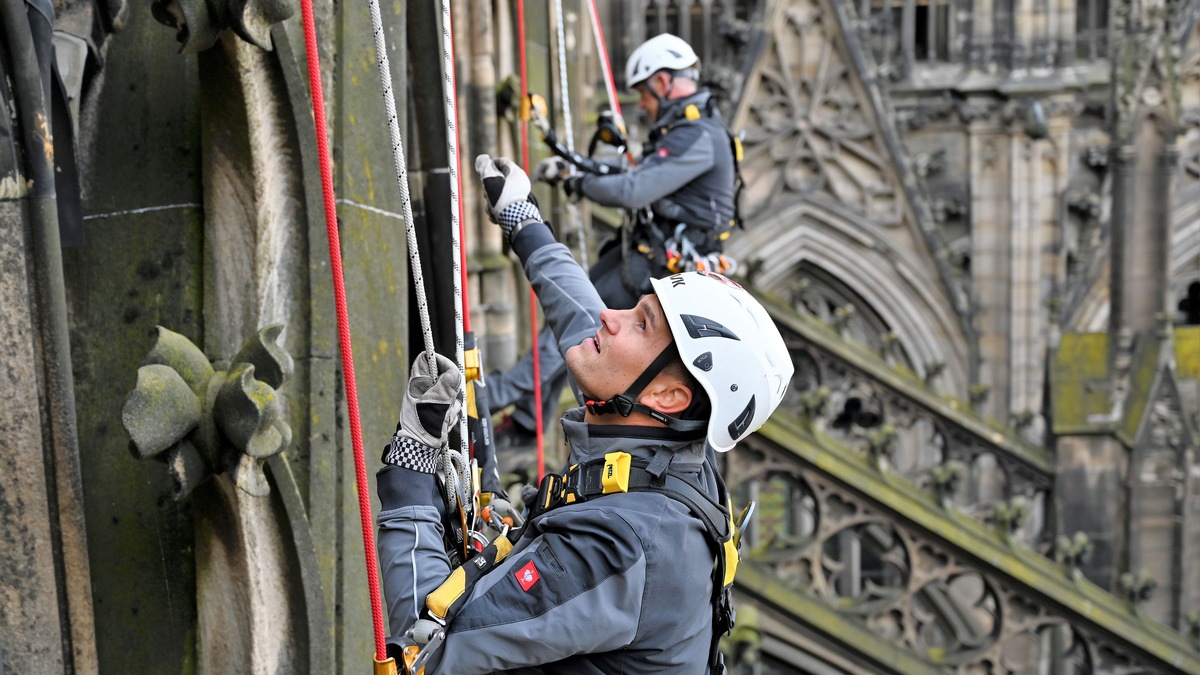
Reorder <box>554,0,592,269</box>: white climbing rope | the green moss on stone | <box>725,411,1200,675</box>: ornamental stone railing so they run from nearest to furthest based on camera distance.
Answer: <box>554,0,592,269</box>: white climbing rope < <box>725,411,1200,675</box>: ornamental stone railing < the green moss on stone

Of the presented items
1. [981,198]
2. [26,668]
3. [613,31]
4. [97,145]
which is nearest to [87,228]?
[97,145]

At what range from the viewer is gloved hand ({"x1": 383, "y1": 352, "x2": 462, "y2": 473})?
2.64 m

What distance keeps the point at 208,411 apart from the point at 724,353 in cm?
86

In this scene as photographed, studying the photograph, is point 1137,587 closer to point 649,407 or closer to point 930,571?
point 930,571

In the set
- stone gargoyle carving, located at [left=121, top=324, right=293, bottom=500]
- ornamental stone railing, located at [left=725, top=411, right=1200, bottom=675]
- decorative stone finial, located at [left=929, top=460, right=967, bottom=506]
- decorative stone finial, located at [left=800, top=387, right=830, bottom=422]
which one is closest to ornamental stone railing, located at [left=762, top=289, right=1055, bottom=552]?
decorative stone finial, located at [left=929, top=460, right=967, bottom=506]

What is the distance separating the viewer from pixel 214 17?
286cm

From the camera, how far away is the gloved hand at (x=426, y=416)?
2639mm

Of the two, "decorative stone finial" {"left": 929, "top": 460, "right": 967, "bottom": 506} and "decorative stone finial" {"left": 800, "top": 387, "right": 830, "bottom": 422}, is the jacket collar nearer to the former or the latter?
"decorative stone finial" {"left": 800, "top": 387, "right": 830, "bottom": 422}

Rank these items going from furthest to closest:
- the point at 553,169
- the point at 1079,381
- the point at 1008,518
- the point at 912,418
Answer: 1. the point at 912,418
2. the point at 1079,381
3. the point at 1008,518
4. the point at 553,169

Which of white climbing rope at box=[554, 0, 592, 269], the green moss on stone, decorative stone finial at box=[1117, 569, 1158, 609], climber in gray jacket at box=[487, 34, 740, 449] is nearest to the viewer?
white climbing rope at box=[554, 0, 592, 269]

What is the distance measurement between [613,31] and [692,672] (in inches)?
495

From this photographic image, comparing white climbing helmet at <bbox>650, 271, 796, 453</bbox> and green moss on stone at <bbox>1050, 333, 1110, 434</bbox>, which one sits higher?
white climbing helmet at <bbox>650, 271, 796, 453</bbox>

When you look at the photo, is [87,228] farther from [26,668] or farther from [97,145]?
[26,668]

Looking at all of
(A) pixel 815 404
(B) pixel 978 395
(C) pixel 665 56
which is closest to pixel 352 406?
(C) pixel 665 56
